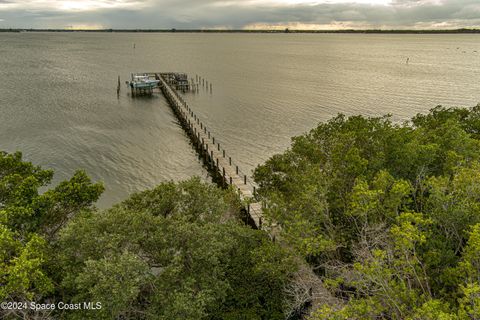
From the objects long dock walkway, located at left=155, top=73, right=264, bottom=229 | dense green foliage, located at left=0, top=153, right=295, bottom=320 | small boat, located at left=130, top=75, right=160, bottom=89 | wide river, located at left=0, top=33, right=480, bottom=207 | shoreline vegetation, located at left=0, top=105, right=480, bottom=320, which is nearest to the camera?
shoreline vegetation, located at left=0, top=105, right=480, bottom=320

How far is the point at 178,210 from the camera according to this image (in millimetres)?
19625

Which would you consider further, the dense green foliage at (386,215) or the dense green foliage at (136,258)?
the dense green foliage at (136,258)

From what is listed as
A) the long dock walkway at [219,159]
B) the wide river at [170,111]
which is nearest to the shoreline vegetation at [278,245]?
the long dock walkway at [219,159]

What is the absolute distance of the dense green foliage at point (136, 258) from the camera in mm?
13398

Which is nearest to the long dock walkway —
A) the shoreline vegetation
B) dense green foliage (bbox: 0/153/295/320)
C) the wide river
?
the wide river

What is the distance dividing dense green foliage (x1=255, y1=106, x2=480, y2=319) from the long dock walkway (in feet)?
14.1

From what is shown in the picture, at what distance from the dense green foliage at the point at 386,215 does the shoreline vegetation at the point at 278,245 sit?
0.08m

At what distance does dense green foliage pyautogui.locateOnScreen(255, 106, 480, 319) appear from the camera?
40.8 ft

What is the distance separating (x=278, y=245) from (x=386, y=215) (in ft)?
18.2

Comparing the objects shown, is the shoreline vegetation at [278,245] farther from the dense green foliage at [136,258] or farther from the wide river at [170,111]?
the wide river at [170,111]

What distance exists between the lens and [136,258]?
567 inches

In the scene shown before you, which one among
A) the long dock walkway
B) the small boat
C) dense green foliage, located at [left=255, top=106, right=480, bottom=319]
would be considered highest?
the small boat

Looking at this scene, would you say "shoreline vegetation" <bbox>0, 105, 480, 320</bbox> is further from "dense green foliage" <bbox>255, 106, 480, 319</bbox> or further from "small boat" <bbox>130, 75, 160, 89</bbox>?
"small boat" <bbox>130, 75, 160, 89</bbox>

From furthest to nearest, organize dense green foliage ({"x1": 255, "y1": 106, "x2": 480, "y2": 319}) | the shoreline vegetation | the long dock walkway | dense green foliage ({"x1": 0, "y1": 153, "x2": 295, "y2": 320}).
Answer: the long dock walkway < dense green foliage ({"x1": 0, "y1": 153, "x2": 295, "y2": 320}) < the shoreline vegetation < dense green foliage ({"x1": 255, "y1": 106, "x2": 480, "y2": 319})
